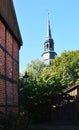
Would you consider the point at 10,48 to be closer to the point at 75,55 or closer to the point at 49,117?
the point at 49,117

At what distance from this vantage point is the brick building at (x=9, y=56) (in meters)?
16.2

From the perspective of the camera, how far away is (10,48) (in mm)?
18141

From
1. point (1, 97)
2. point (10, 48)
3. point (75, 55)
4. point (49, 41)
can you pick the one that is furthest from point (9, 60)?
point (49, 41)

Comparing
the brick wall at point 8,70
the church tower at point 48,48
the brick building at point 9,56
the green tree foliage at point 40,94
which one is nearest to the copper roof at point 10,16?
the brick building at point 9,56

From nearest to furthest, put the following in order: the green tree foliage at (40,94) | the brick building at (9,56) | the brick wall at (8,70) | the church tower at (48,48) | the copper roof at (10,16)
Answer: the brick wall at (8,70), the brick building at (9,56), the copper roof at (10,16), the green tree foliage at (40,94), the church tower at (48,48)

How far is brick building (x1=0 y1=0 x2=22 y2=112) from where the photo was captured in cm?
1622

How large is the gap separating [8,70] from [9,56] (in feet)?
2.10

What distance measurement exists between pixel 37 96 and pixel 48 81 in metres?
1.94

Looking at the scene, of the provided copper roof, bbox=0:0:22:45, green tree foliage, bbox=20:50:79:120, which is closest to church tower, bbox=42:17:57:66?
green tree foliage, bbox=20:50:79:120

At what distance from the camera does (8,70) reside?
57.6 ft

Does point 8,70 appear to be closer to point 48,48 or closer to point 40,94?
point 40,94

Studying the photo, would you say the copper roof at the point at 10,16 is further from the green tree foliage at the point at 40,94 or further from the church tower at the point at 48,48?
the church tower at the point at 48,48

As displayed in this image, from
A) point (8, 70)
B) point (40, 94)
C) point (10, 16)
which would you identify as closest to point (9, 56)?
point (8, 70)

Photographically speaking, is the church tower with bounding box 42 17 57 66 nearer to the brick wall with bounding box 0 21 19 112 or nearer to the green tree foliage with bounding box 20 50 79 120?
the green tree foliage with bounding box 20 50 79 120
